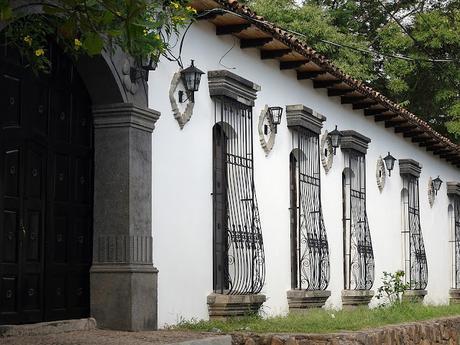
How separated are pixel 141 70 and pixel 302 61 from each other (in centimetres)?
456

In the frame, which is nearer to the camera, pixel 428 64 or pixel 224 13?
pixel 224 13

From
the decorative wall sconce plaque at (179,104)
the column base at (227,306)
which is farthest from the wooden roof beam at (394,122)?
the decorative wall sconce plaque at (179,104)

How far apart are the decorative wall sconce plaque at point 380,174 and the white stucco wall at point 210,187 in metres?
0.17

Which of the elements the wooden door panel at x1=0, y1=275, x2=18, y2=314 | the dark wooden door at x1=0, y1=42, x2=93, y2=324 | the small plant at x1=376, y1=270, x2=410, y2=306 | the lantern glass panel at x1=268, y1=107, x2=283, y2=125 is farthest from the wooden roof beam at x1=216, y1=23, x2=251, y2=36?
the small plant at x1=376, y1=270, x2=410, y2=306

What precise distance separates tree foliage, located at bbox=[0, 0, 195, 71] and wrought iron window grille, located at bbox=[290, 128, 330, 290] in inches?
179

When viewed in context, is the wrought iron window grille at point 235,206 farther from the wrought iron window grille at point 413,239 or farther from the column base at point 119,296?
the wrought iron window grille at point 413,239

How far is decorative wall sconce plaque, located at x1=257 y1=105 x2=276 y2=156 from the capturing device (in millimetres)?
13570

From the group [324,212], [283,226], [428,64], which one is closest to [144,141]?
[283,226]

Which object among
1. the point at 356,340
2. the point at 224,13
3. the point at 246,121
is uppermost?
the point at 224,13

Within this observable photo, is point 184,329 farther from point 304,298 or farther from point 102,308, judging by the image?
point 304,298

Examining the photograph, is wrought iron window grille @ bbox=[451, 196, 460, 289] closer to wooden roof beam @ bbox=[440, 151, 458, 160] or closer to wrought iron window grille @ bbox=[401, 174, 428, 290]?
wooden roof beam @ bbox=[440, 151, 458, 160]

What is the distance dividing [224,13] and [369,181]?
735cm

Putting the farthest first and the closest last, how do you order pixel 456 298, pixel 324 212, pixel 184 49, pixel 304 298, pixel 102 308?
pixel 456 298 → pixel 324 212 → pixel 304 298 → pixel 184 49 → pixel 102 308

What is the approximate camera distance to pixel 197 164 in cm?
1166
